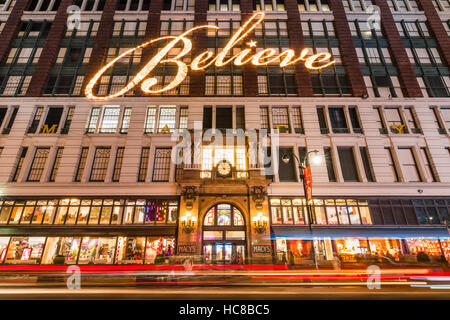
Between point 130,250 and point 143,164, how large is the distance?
9018 mm

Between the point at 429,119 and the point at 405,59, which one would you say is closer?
the point at 429,119

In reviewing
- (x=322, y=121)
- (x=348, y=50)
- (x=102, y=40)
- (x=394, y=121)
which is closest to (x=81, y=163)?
(x=102, y=40)

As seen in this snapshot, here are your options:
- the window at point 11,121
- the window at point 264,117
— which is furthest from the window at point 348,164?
the window at point 11,121

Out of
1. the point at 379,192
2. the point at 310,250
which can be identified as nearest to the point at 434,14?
the point at 379,192

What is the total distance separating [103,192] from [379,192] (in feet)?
96.2

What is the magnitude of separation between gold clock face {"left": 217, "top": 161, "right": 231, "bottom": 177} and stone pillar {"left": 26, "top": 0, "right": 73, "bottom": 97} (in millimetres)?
24593

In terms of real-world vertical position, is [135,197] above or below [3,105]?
below

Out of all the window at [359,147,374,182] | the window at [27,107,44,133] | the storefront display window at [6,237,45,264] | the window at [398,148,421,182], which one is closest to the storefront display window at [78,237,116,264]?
the storefront display window at [6,237,45,264]

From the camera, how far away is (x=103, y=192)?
70.1 ft

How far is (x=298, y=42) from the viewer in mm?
27625

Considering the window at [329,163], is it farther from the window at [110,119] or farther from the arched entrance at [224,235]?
the window at [110,119]

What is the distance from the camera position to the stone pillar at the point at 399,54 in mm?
25344

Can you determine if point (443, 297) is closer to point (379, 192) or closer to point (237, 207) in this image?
point (237, 207)
